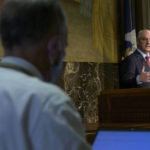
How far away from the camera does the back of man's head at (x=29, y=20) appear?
94 centimetres

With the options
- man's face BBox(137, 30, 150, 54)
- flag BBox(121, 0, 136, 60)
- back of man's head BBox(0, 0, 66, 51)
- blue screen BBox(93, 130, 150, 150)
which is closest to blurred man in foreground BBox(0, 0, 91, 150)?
back of man's head BBox(0, 0, 66, 51)

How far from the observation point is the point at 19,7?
0.95 m

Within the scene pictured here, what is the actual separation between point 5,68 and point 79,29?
4.43 meters

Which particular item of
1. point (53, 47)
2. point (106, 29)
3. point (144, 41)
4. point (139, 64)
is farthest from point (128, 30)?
point (53, 47)

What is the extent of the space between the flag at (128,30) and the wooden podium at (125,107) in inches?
157

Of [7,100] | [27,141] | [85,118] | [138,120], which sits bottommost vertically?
[85,118]

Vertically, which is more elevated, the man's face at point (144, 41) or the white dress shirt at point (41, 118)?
the man's face at point (144, 41)

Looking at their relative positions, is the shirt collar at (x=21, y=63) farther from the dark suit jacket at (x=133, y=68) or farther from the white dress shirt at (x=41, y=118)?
the dark suit jacket at (x=133, y=68)

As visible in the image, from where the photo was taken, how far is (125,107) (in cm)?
220

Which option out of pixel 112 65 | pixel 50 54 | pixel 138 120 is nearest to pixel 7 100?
pixel 50 54

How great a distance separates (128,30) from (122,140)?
16.8 ft

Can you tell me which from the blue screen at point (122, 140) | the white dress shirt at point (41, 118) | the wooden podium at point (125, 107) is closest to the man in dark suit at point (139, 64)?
the wooden podium at point (125, 107)

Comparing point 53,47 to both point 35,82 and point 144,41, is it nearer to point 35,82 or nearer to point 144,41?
point 35,82

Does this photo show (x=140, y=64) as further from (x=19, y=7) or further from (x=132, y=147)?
(x=19, y=7)
